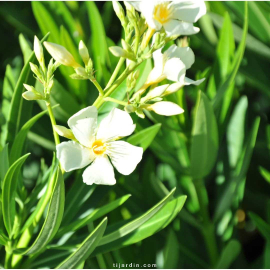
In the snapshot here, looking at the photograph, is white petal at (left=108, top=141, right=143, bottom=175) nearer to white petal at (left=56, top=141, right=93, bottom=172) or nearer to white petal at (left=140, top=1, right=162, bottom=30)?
white petal at (left=56, top=141, right=93, bottom=172)

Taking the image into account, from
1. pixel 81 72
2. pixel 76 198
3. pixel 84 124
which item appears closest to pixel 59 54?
pixel 81 72

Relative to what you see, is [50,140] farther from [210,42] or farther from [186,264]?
[210,42]

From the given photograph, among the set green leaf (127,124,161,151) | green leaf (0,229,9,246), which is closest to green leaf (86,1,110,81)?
green leaf (127,124,161,151)

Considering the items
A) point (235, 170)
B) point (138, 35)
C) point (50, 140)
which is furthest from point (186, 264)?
point (138, 35)

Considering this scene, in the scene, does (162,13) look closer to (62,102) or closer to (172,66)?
(172,66)

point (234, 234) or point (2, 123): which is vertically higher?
point (2, 123)
